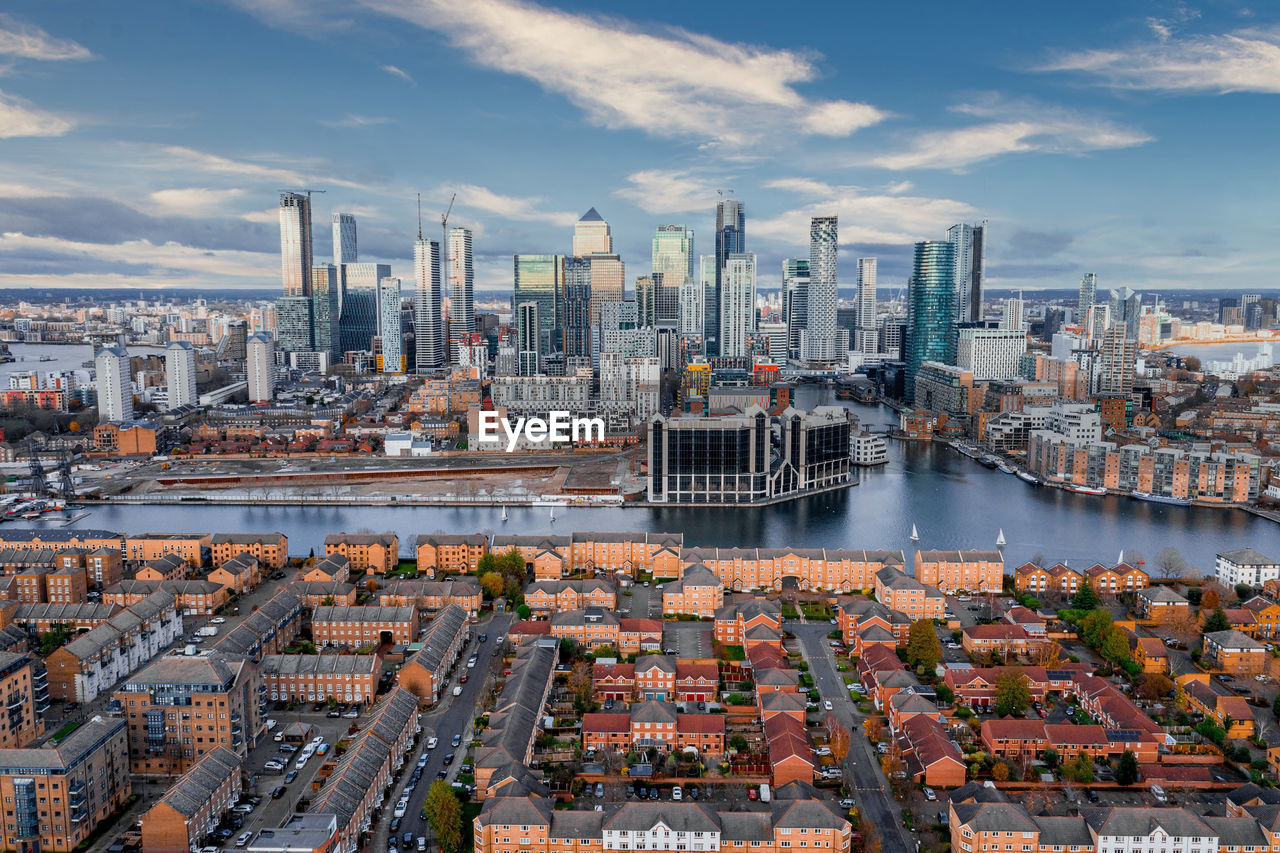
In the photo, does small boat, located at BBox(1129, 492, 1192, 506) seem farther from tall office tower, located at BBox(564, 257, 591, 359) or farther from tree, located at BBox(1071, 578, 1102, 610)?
tall office tower, located at BBox(564, 257, 591, 359)

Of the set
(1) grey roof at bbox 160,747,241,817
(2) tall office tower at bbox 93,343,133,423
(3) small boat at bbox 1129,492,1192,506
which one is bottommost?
(1) grey roof at bbox 160,747,241,817

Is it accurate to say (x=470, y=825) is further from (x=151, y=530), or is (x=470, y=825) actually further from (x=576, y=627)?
(x=151, y=530)

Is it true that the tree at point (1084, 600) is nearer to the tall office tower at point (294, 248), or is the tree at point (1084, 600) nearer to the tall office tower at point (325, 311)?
the tall office tower at point (325, 311)

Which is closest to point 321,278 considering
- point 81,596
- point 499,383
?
point 499,383

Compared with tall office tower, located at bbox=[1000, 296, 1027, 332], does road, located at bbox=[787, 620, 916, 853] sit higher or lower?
lower

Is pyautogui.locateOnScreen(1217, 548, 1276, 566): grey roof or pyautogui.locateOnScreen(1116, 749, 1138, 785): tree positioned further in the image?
pyautogui.locateOnScreen(1217, 548, 1276, 566): grey roof

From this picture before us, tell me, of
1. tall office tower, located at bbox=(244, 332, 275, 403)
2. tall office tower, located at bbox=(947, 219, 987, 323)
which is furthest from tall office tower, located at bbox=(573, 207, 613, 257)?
tall office tower, located at bbox=(244, 332, 275, 403)
